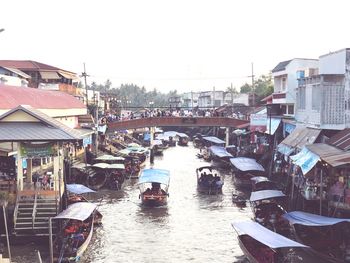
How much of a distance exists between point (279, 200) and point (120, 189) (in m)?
15.3

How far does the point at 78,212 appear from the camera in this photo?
23.9m

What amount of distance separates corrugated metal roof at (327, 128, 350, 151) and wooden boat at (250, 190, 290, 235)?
419 centimetres

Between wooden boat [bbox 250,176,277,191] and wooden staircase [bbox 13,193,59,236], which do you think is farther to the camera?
wooden boat [bbox 250,176,277,191]

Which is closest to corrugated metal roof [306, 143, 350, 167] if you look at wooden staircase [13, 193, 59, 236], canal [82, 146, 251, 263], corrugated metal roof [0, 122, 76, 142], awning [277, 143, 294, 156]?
awning [277, 143, 294, 156]

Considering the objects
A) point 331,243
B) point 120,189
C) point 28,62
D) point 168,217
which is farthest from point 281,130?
point 28,62

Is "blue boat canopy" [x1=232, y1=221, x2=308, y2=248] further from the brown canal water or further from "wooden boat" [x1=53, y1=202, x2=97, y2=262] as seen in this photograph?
"wooden boat" [x1=53, y1=202, x2=97, y2=262]

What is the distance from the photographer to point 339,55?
103 ft

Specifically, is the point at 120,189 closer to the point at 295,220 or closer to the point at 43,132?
the point at 43,132

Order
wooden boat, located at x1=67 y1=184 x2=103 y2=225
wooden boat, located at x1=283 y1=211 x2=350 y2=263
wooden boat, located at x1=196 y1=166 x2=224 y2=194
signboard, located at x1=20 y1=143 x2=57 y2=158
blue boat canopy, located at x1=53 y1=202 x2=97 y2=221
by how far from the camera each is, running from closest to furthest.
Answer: wooden boat, located at x1=283 y1=211 x2=350 y2=263 → blue boat canopy, located at x1=53 y1=202 x2=97 y2=221 → signboard, located at x1=20 y1=143 x2=57 y2=158 → wooden boat, located at x1=67 y1=184 x2=103 y2=225 → wooden boat, located at x1=196 y1=166 x2=224 y2=194

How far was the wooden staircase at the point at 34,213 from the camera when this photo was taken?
939 inches

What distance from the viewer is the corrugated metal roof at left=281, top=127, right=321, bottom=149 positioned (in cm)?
3200

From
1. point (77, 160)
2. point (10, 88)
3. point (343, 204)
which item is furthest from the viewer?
point (77, 160)

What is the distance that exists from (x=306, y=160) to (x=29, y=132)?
1417cm

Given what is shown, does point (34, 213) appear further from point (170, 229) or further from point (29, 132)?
point (170, 229)
